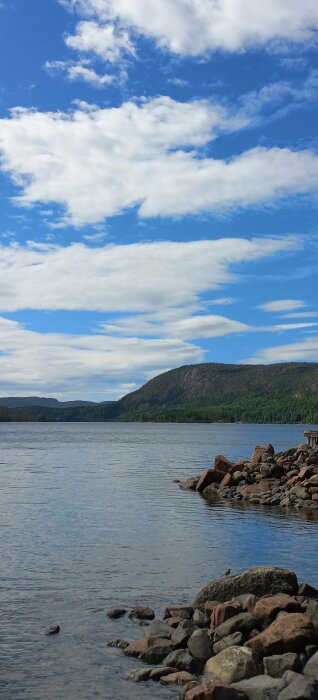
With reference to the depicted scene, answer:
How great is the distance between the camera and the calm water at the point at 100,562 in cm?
1466

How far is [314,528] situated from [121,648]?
18.9m

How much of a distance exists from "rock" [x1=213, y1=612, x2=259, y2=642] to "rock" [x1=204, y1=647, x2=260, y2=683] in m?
1.26

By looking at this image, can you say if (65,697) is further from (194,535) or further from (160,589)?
(194,535)

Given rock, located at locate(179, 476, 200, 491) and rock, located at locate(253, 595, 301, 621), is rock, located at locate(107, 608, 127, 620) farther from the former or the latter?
rock, located at locate(179, 476, 200, 491)

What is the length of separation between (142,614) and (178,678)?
4.27 meters

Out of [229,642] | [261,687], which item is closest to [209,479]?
[229,642]

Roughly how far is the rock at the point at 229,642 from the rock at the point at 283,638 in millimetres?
456

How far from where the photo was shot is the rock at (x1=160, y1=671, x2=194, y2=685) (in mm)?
13969

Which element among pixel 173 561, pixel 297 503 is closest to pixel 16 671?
pixel 173 561

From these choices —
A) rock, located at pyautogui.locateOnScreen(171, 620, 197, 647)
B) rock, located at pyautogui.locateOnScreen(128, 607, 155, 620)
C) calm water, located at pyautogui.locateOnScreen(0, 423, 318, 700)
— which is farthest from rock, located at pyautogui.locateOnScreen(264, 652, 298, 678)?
rock, located at pyautogui.locateOnScreen(128, 607, 155, 620)

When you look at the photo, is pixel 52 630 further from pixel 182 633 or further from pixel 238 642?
pixel 238 642

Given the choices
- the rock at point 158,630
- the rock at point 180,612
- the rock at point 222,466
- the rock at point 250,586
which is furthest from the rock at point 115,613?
the rock at point 222,466

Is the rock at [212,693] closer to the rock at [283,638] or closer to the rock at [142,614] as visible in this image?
the rock at [283,638]

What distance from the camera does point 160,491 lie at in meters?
49.2
